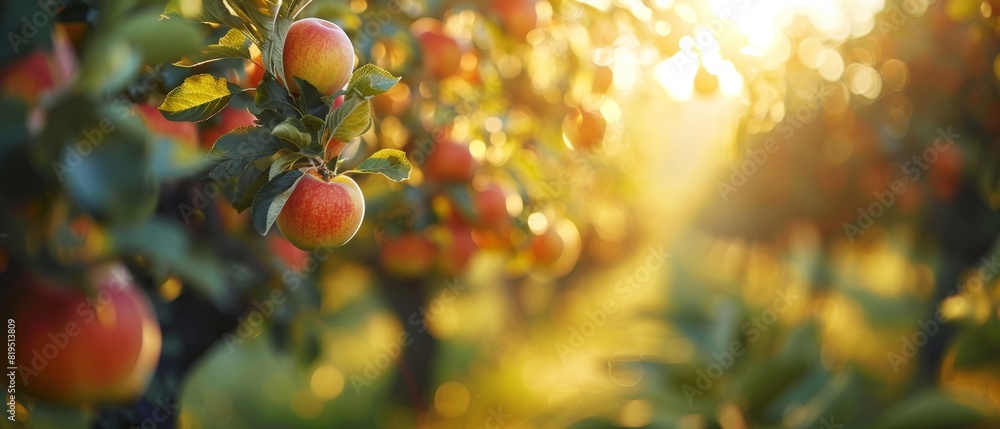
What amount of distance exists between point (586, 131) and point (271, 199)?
0.67 metres

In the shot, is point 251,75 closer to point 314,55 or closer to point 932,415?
point 314,55

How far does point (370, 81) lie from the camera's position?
292 mm

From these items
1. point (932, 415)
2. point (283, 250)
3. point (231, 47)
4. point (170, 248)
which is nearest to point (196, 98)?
point (231, 47)

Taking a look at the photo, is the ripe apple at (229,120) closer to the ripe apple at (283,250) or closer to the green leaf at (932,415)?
the ripe apple at (283,250)

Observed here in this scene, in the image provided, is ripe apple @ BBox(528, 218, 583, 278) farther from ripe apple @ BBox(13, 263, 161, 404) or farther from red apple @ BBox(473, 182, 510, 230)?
ripe apple @ BBox(13, 263, 161, 404)

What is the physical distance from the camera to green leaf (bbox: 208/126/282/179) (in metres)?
0.30

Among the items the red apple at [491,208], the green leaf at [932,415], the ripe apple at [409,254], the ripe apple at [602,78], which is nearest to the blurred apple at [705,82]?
the ripe apple at [602,78]

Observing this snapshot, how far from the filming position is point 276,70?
32cm

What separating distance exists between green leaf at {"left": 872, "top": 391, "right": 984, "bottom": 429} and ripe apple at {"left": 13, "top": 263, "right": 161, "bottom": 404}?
5.25ft

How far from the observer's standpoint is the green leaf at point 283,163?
30cm

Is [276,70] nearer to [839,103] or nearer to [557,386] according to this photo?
[557,386]

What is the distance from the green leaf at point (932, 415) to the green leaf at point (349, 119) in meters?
1.72

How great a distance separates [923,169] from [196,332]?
6.42 feet

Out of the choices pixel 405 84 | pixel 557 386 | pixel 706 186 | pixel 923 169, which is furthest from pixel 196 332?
pixel 706 186
